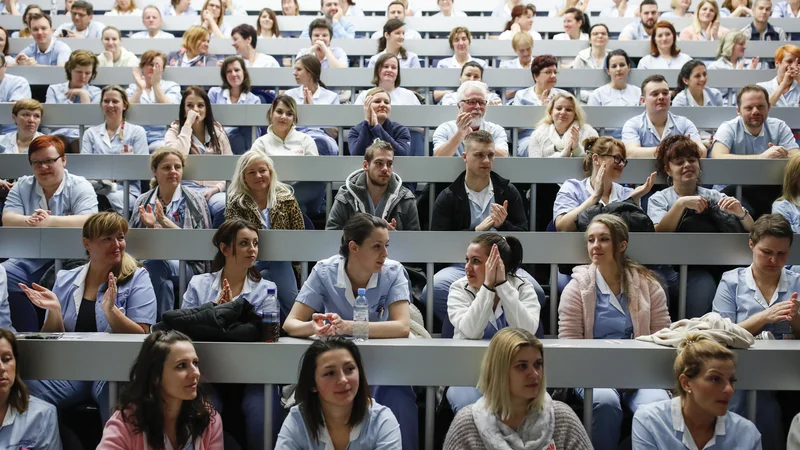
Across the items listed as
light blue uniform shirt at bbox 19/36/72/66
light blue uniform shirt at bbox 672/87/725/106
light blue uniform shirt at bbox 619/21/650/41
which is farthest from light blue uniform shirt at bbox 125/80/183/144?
light blue uniform shirt at bbox 619/21/650/41

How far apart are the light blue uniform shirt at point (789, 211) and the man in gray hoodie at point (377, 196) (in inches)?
59.4

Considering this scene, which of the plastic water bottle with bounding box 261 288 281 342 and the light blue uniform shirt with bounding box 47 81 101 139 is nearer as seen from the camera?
the plastic water bottle with bounding box 261 288 281 342

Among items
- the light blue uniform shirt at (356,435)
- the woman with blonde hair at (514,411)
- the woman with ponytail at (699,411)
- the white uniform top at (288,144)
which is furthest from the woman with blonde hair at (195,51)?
the woman with ponytail at (699,411)

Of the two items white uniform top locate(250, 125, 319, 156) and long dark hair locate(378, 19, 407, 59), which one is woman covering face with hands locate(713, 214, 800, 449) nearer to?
white uniform top locate(250, 125, 319, 156)

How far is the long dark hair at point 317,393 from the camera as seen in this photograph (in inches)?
89.9

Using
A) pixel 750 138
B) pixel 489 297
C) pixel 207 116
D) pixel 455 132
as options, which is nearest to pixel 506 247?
pixel 489 297

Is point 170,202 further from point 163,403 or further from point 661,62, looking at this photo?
point 661,62

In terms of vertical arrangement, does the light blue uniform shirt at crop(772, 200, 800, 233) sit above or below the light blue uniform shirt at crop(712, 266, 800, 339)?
above

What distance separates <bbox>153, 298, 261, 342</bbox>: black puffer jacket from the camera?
7.97ft

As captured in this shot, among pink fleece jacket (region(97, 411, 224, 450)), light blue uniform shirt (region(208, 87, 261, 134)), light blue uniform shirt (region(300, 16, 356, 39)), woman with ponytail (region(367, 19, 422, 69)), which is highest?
light blue uniform shirt (region(300, 16, 356, 39))

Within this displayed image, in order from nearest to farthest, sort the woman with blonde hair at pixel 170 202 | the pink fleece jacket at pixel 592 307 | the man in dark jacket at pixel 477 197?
the pink fleece jacket at pixel 592 307
the woman with blonde hair at pixel 170 202
the man in dark jacket at pixel 477 197

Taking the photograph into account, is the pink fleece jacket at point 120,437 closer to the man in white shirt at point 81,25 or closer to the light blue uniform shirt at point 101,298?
the light blue uniform shirt at point 101,298

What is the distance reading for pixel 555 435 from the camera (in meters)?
2.28

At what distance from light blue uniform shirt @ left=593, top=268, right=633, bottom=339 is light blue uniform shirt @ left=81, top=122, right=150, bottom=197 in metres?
2.68
